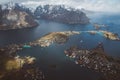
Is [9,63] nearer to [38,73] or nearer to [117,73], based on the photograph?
[38,73]

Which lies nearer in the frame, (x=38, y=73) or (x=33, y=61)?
(x=38, y=73)

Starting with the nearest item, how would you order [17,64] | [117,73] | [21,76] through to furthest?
[21,76] < [117,73] < [17,64]

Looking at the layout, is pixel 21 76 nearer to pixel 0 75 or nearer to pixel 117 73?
pixel 0 75

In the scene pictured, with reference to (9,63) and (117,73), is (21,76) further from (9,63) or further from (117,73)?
(117,73)

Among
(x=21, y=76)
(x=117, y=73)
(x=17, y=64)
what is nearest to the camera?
(x=21, y=76)

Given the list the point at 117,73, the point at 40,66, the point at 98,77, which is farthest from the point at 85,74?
the point at 40,66

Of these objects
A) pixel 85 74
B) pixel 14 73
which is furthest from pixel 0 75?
pixel 85 74

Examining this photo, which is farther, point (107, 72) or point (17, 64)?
point (17, 64)

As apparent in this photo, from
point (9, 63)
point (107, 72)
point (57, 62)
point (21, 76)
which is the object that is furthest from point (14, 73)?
point (107, 72)
